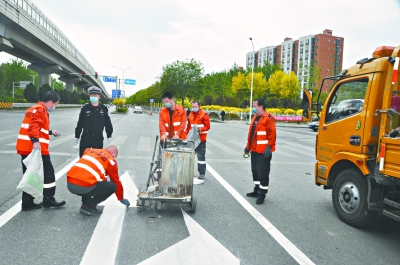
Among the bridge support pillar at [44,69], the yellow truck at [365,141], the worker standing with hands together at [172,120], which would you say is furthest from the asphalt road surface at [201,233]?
the bridge support pillar at [44,69]

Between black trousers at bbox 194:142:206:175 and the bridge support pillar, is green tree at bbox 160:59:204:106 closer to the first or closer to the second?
the bridge support pillar

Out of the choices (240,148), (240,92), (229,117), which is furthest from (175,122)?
(240,92)

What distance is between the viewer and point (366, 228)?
4828mm

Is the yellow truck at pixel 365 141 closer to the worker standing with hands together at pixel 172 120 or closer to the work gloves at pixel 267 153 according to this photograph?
the work gloves at pixel 267 153

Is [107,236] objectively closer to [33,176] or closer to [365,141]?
[33,176]

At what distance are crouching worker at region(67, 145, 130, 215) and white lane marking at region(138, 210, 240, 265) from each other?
4.60 ft

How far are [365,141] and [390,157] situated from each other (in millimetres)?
571

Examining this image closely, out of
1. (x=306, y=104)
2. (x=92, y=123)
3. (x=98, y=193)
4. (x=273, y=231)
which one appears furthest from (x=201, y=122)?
(x=273, y=231)

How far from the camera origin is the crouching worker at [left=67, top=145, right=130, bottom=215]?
4.65 metres

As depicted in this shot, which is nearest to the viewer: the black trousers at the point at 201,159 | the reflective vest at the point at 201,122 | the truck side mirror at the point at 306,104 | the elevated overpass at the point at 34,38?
the truck side mirror at the point at 306,104

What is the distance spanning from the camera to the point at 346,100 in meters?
5.34

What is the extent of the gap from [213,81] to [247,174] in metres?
70.3

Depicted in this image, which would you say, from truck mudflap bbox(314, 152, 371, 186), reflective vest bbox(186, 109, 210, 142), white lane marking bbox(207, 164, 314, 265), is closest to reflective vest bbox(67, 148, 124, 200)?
white lane marking bbox(207, 164, 314, 265)

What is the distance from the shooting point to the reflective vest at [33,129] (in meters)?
4.96
